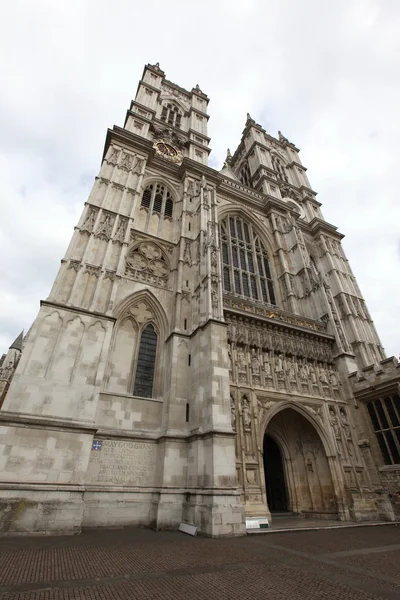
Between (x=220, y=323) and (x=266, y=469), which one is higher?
(x=220, y=323)

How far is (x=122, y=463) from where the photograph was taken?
1025 centimetres

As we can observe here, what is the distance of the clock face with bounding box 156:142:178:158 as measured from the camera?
76.2 feet

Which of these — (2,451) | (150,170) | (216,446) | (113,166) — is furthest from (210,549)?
(150,170)

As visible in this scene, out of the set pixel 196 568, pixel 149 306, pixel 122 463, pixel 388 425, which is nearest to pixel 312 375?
pixel 388 425

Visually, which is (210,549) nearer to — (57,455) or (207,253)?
(57,455)

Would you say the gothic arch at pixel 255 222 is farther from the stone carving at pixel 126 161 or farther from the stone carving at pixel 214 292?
the stone carving at pixel 214 292

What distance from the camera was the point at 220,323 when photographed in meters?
12.3

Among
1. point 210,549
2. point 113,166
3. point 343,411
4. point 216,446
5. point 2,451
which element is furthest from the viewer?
point 113,166

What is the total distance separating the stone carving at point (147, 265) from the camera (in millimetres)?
15188

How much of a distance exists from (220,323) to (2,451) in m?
8.25

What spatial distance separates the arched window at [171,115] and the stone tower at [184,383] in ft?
23.4

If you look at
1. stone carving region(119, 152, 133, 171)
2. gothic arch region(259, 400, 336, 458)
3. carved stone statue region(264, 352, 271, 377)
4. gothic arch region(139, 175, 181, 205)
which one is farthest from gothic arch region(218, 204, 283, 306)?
gothic arch region(259, 400, 336, 458)

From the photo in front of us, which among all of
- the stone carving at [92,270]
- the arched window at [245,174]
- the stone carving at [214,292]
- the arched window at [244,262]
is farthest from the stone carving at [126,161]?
the arched window at [245,174]

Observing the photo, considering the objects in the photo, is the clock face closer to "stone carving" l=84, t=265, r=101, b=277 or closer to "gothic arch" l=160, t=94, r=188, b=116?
"gothic arch" l=160, t=94, r=188, b=116
